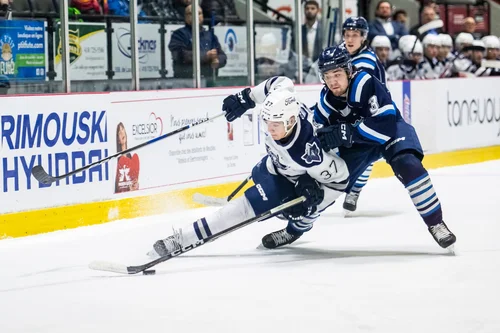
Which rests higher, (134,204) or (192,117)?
(192,117)

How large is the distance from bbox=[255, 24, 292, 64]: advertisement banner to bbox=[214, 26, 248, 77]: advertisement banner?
16cm

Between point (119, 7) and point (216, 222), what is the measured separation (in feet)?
9.42

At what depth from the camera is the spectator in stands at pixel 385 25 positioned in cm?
A: 1000

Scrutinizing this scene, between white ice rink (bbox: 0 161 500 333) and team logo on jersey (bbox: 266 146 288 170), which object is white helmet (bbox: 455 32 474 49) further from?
team logo on jersey (bbox: 266 146 288 170)

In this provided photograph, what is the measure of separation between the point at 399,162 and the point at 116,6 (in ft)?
9.39

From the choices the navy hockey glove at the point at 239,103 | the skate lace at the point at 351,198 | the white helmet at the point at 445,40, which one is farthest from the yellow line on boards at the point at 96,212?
the white helmet at the point at 445,40

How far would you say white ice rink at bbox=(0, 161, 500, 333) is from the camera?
3717 millimetres

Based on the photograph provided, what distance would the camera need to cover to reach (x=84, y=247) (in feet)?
18.6

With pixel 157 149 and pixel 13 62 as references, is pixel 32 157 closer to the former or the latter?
pixel 13 62

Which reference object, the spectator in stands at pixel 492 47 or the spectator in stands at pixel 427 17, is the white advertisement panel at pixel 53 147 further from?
the spectator in stands at pixel 492 47

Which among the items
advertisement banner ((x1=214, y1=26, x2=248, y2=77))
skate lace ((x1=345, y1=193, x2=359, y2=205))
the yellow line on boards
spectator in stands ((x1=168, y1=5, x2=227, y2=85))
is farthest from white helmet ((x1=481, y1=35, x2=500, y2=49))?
skate lace ((x1=345, y1=193, x2=359, y2=205))

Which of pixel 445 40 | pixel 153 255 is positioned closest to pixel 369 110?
pixel 153 255

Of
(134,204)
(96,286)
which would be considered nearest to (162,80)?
(134,204)

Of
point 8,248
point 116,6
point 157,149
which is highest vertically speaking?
point 116,6
